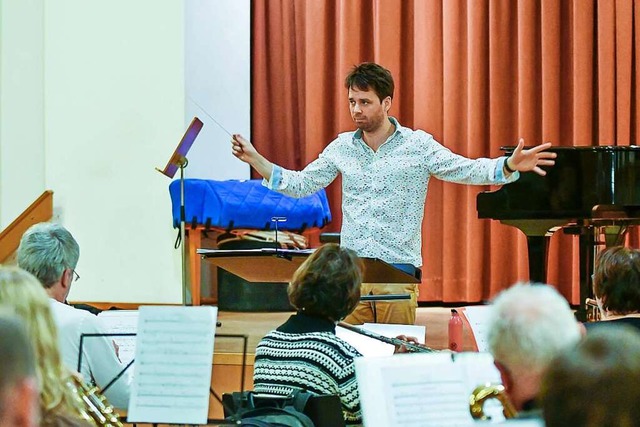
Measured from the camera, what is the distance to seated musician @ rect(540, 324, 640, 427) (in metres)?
1.01

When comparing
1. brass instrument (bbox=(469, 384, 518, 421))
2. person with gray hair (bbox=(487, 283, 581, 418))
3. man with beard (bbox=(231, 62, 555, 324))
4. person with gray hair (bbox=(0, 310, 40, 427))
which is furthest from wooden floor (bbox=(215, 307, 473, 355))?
person with gray hair (bbox=(0, 310, 40, 427))

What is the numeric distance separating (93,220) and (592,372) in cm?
611

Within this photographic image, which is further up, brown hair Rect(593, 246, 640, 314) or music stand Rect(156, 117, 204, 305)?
music stand Rect(156, 117, 204, 305)

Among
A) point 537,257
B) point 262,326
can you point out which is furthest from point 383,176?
point 262,326

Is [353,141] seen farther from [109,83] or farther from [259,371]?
[109,83]

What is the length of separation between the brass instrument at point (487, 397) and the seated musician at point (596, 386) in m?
1.15

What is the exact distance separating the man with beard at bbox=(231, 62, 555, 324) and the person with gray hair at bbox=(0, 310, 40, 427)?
2.95m

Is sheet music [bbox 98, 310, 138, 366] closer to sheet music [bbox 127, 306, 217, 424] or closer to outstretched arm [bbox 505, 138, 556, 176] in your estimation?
sheet music [bbox 127, 306, 217, 424]

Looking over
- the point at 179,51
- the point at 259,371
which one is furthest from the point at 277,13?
the point at 259,371

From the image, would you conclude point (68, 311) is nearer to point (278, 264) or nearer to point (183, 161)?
point (278, 264)

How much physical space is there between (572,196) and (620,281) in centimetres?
179

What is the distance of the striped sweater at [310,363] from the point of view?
278cm

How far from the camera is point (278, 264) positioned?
3.94 m

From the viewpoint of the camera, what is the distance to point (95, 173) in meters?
6.84
